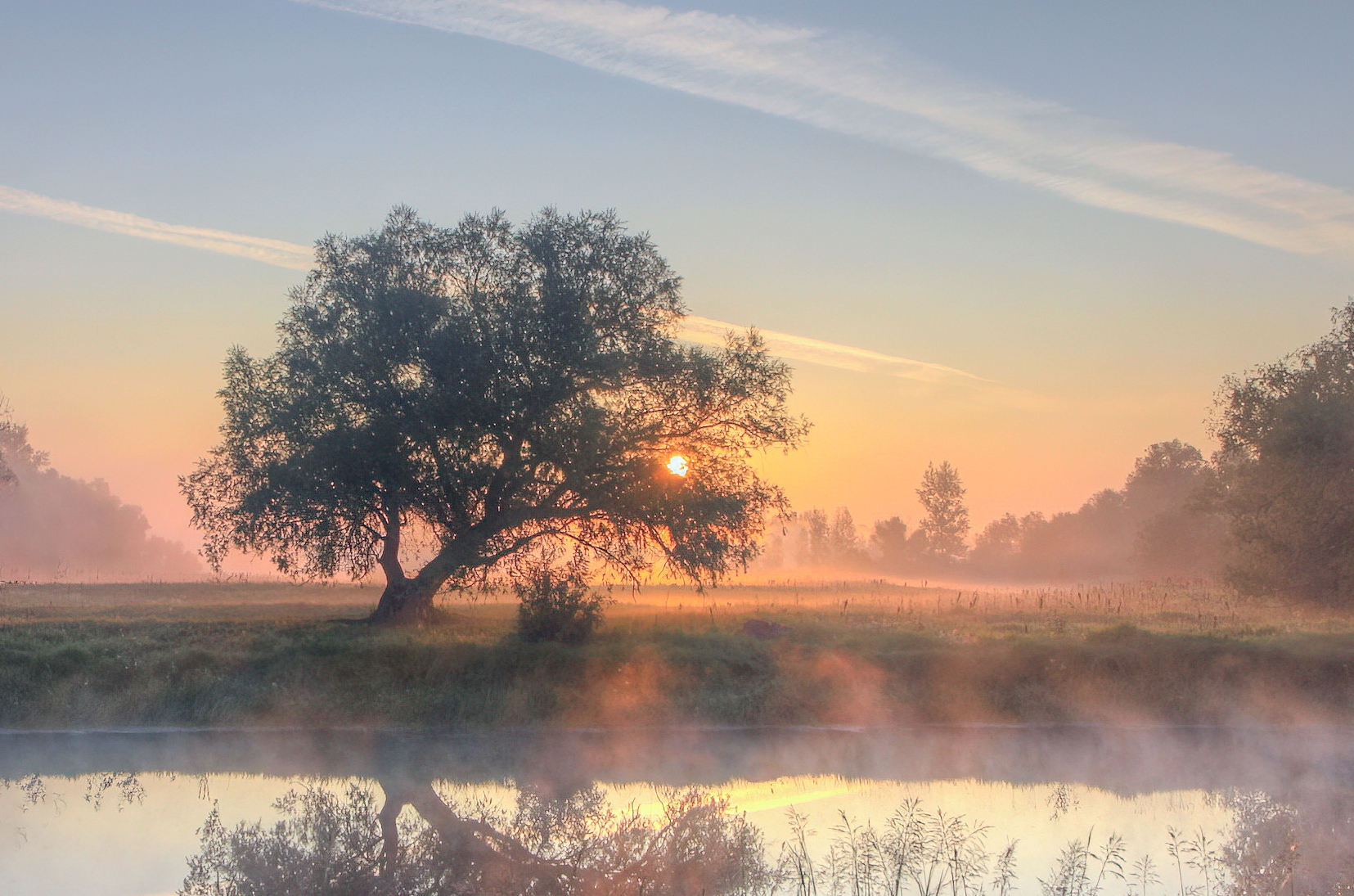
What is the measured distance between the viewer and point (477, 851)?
12.6 m

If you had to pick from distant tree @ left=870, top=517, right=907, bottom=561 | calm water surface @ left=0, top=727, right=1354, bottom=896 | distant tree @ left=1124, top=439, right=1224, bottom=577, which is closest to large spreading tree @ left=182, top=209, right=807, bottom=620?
calm water surface @ left=0, top=727, right=1354, bottom=896

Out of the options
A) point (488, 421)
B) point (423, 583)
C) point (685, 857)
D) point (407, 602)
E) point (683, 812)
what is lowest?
point (683, 812)

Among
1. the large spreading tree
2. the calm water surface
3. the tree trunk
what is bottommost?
the calm water surface

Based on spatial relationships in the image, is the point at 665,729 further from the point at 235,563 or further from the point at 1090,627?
the point at 235,563

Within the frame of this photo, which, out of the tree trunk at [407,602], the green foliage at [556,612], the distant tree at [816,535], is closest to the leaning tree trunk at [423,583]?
the tree trunk at [407,602]

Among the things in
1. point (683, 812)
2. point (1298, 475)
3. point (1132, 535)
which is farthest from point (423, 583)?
point (1132, 535)

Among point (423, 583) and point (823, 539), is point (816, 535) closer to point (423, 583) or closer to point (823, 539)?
point (823, 539)

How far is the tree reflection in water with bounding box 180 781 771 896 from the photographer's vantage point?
1102 cm

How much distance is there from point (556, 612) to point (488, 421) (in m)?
5.91

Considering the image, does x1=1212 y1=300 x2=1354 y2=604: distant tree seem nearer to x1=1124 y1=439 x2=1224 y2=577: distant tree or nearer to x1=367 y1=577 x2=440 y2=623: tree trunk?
x1=1124 y1=439 x2=1224 y2=577: distant tree

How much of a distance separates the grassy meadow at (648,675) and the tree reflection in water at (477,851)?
7.29 metres

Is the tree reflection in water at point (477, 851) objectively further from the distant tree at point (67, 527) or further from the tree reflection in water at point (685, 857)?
the distant tree at point (67, 527)

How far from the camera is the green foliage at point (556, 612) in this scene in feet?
83.8

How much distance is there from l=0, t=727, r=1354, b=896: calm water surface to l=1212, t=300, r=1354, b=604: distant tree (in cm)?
1733
